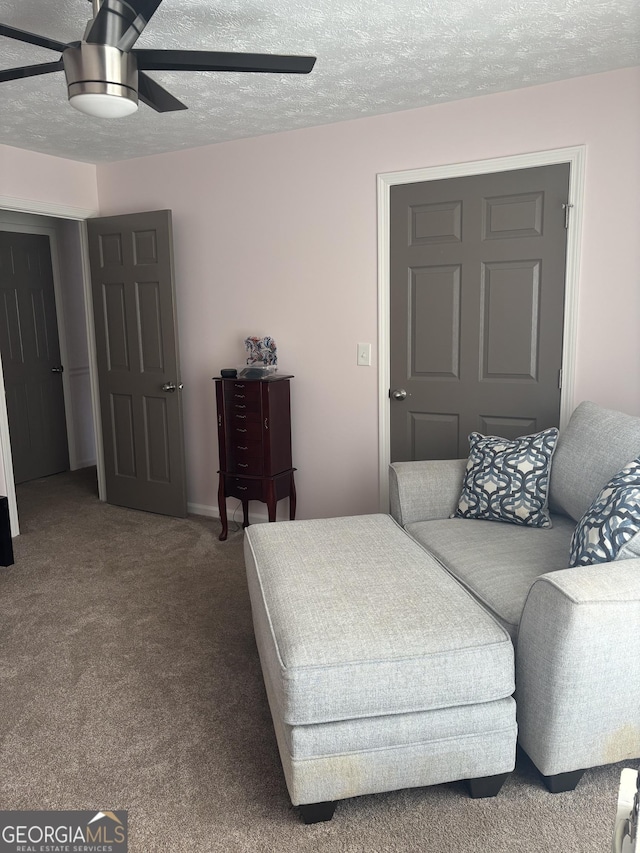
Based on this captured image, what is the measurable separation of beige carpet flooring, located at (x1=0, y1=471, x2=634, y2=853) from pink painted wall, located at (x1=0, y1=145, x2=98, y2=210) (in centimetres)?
235

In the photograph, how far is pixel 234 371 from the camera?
396 centimetres

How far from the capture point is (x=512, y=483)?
9.01 ft

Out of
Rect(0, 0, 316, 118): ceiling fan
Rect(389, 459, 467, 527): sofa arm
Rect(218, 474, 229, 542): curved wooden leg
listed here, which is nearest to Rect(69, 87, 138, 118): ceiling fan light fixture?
Rect(0, 0, 316, 118): ceiling fan

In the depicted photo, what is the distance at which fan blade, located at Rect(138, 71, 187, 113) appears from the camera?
81.6 inches

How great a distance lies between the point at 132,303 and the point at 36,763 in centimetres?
305

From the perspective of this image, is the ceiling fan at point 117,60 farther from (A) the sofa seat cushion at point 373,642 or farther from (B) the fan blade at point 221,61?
(A) the sofa seat cushion at point 373,642

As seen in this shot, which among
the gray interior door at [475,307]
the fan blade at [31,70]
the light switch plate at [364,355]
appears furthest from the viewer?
the light switch plate at [364,355]

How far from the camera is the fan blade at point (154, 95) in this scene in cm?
207

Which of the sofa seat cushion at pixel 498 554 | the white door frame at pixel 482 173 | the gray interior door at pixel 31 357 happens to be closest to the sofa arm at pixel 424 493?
the sofa seat cushion at pixel 498 554

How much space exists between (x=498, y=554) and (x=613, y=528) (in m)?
0.50

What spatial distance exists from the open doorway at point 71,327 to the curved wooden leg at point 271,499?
2088 millimetres

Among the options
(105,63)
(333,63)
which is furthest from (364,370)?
(105,63)

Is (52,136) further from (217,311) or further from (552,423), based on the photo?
(552,423)

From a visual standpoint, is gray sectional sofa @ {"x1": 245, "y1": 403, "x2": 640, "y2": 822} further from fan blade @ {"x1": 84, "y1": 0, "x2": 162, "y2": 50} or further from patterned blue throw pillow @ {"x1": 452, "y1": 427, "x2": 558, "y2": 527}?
fan blade @ {"x1": 84, "y1": 0, "x2": 162, "y2": 50}
